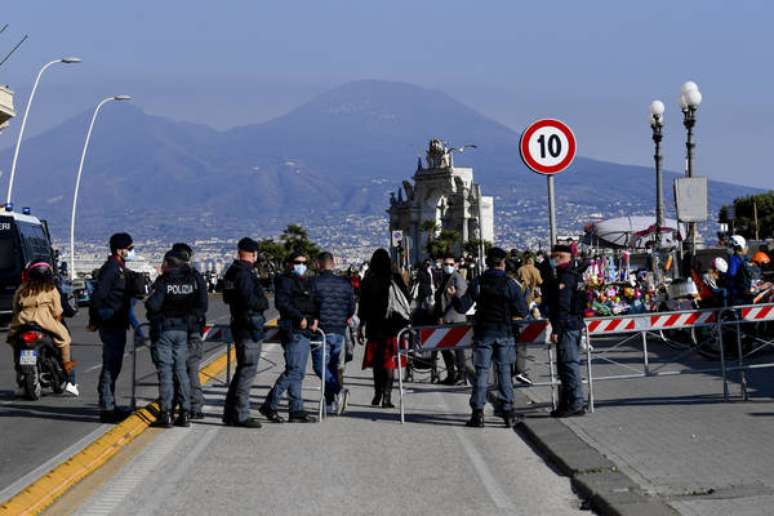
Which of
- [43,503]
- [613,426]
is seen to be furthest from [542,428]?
[43,503]

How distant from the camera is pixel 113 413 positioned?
1481 cm

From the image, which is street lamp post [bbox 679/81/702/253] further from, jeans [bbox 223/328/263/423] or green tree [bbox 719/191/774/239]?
green tree [bbox 719/191/774/239]

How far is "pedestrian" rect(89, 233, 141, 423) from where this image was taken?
1513 cm

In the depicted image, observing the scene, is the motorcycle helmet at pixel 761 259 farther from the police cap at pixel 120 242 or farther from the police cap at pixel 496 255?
the police cap at pixel 120 242

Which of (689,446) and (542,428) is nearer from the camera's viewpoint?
(689,446)

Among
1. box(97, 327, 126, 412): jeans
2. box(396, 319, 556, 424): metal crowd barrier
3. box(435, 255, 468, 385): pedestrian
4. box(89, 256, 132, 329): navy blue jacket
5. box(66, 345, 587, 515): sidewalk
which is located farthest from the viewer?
box(435, 255, 468, 385): pedestrian

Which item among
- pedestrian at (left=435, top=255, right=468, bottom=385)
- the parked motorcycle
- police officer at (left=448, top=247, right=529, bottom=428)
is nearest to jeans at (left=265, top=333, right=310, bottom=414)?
police officer at (left=448, top=247, right=529, bottom=428)

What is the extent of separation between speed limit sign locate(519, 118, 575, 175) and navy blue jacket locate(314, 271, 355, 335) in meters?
2.35


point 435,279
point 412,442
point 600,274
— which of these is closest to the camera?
point 412,442

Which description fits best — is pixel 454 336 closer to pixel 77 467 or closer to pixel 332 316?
pixel 332 316

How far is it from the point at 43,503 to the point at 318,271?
6807 mm

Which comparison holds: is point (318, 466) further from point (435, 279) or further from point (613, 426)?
point (435, 279)

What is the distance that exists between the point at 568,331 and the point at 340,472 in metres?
4.13

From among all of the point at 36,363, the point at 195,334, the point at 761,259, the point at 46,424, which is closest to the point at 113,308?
the point at 195,334
